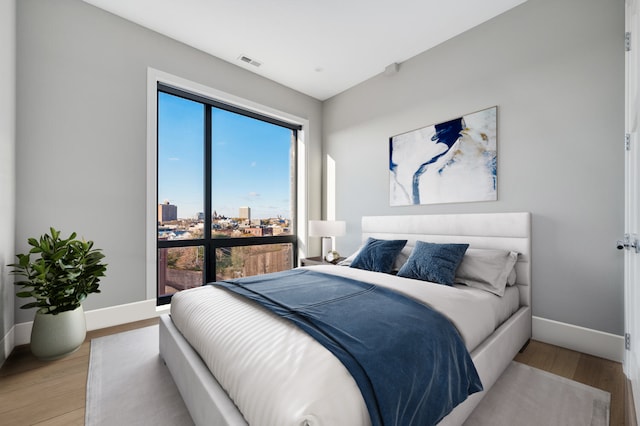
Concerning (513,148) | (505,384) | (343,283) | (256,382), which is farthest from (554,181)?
(256,382)

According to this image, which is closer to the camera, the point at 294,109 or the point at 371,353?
the point at 371,353

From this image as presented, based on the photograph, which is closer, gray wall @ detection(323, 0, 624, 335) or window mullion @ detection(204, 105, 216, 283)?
gray wall @ detection(323, 0, 624, 335)

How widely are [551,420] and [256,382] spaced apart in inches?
61.6

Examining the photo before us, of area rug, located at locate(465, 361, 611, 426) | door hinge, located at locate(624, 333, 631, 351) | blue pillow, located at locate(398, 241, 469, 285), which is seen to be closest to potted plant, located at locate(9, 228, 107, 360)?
blue pillow, located at locate(398, 241, 469, 285)

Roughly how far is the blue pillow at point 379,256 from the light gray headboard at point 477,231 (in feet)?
1.21

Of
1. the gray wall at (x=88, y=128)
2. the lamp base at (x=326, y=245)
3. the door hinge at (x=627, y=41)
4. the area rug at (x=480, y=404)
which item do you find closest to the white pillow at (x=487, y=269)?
the area rug at (x=480, y=404)

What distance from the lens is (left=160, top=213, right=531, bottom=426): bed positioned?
94cm

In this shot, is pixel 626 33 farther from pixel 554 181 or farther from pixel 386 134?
pixel 386 134

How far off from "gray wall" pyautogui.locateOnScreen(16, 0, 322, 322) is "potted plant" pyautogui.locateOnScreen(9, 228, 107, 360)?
18.4 inches

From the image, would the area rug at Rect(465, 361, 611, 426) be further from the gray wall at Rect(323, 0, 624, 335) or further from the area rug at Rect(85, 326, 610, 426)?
the gray wall at Rect(323, 0, 624, 335)

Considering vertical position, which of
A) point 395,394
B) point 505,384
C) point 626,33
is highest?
point 626,33

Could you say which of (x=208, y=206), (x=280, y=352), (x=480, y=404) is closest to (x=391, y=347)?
(x=280, y=352)

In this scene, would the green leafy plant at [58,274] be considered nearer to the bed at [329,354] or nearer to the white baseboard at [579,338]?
the bed at [329,354]

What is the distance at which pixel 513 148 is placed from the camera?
251cm
